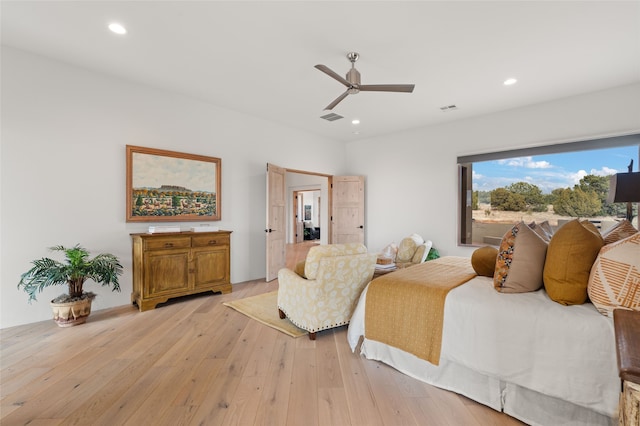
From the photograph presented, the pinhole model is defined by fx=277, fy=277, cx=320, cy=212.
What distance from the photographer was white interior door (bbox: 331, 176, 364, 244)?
629cm

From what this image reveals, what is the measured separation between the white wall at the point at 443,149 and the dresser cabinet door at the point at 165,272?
3.98 metres

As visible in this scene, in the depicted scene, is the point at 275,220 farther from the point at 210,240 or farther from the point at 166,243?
the point at 166,243

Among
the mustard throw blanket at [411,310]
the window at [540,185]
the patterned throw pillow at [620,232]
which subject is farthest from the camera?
the window at [540,185]

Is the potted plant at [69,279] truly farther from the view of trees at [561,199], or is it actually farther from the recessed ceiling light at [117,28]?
the view of trees at [561,199]

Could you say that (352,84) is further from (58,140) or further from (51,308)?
(51,308)

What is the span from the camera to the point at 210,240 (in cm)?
402

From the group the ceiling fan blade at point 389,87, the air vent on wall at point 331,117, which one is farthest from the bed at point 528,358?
the air vent on wall at point 331,117

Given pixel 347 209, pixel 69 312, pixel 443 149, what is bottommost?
pixel 69 312

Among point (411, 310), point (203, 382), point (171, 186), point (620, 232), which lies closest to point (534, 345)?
point (411, 310)

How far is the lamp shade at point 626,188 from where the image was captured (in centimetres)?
242

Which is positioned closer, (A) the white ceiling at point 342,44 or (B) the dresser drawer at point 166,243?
(A) the white ceiling at point 342,44

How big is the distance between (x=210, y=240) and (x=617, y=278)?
406 centimetres

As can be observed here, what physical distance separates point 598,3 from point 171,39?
3792mm

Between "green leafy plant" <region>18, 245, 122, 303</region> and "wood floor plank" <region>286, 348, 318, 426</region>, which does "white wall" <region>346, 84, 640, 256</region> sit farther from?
"green leafy plant" <region>18, 245, 122, 303</region>
